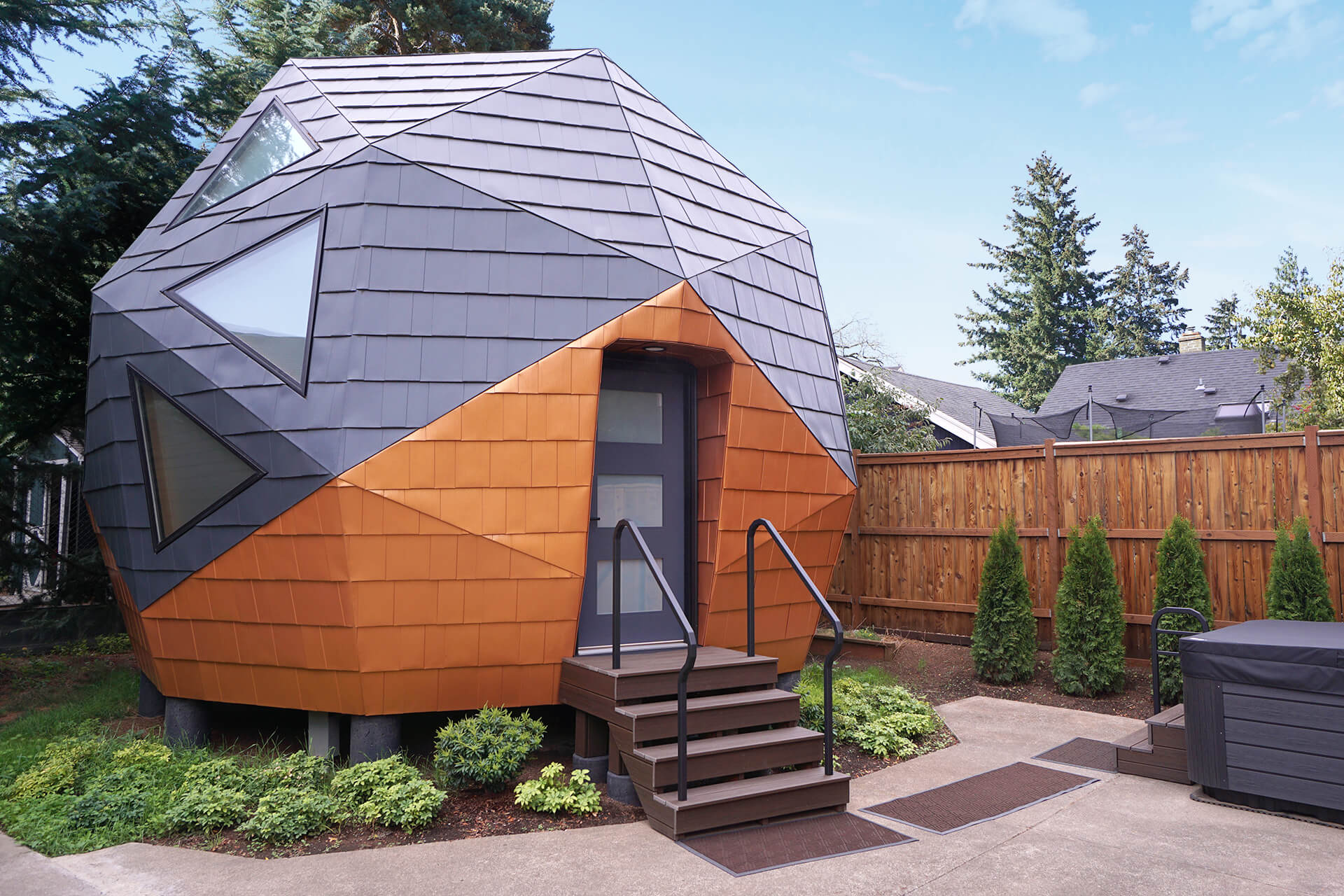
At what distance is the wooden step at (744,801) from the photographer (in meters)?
4.32

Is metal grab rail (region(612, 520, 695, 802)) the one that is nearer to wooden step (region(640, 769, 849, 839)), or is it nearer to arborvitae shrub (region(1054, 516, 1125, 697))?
wooden step (region(640, 769, 849, 839))

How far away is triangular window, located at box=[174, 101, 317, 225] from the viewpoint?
6148 mm

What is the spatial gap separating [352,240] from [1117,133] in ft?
111

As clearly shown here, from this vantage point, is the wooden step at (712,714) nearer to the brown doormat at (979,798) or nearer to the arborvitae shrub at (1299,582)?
the brown doormat at (979,798)

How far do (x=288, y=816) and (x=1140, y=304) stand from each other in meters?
43.4

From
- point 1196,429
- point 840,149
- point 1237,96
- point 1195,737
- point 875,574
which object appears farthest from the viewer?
point 1237,96

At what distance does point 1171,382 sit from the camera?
68.0ft

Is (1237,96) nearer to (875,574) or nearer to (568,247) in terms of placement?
(875,574)

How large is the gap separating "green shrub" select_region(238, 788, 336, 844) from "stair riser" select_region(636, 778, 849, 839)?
169 cm

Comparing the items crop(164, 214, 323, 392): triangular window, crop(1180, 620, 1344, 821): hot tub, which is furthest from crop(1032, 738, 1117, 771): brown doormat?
crop(164, 214, 323, 392): triangular window

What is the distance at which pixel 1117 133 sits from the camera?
31.3m

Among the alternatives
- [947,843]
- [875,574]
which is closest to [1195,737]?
[947,843]

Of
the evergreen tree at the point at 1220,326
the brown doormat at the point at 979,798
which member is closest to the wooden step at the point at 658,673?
the brown doormat at the point at 979,798

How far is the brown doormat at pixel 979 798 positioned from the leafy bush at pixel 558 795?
158 cm
